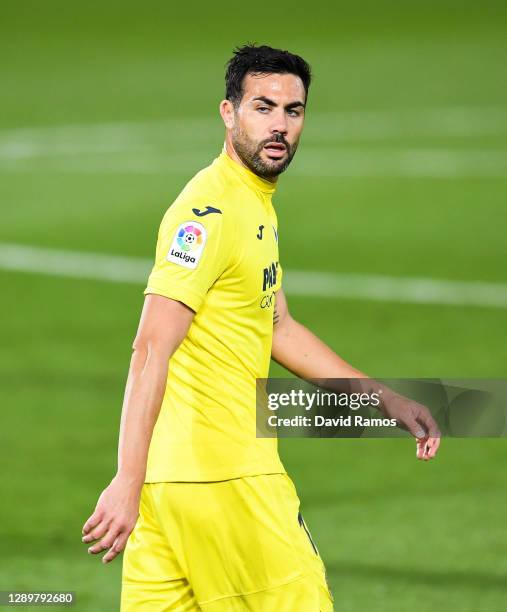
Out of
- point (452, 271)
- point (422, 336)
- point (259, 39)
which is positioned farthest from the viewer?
point (259, 39)

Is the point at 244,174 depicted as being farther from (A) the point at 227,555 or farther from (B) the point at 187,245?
(A) the point at 227,555

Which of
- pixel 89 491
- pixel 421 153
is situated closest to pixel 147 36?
pixel 421 153

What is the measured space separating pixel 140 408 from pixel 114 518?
389 mm

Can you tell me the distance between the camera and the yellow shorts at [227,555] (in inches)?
233

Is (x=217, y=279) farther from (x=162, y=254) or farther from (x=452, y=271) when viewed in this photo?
(x=452, y=271)

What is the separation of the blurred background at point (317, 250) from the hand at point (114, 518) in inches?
149

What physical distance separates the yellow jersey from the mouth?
0.46 ft

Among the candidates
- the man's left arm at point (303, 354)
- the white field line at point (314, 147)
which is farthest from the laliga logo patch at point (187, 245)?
the white field line at point (314, 147)

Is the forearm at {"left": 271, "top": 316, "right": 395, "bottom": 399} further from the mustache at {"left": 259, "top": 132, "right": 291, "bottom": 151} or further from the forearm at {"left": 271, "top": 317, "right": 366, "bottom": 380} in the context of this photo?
the mustache at {"left": 259, "top": 132, "right": 291, "bottom": 151}

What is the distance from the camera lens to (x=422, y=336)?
15242 millimetres

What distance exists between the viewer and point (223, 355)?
19.7 ft

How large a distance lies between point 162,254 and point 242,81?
914mm

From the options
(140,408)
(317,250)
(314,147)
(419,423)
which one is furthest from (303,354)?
(314,147)

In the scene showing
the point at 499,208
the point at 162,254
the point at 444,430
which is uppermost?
the point at 499,208
